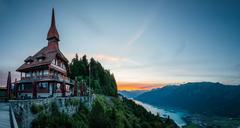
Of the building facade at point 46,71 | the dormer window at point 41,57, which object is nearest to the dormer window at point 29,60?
the building facade at point 46,71

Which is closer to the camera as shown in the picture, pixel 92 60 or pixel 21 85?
pixel 21 85

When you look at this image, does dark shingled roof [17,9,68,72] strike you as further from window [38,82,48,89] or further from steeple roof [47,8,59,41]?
window [38,82,48,89]

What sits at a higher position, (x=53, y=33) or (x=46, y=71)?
(x=53, y=33)

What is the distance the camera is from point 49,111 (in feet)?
66.5

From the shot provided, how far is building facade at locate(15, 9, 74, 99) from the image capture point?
1422 inches

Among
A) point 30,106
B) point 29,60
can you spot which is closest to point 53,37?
point 29,60

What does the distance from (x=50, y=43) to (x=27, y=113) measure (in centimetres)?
2976

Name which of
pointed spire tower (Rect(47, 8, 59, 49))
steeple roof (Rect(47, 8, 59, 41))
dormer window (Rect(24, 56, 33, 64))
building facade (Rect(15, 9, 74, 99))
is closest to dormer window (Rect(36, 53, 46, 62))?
building facade (Rect(15, 9, 74, 99))

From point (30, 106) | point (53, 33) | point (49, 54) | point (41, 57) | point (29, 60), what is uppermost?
point (53, 33)

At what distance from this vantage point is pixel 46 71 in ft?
122

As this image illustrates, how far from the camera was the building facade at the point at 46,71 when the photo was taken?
36.1 metres

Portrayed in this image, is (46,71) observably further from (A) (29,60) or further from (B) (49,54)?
(A) (29,60)

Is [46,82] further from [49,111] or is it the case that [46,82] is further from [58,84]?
[49,111]

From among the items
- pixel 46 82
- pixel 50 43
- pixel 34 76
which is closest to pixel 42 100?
pixel 46 82
